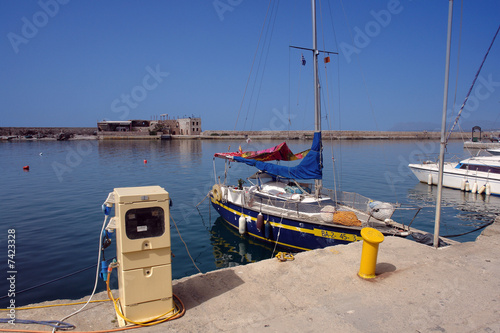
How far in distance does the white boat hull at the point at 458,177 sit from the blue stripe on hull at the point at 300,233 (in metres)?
20.6

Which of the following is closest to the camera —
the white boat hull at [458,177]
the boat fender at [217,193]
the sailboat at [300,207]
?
the sailboat at [300,207]

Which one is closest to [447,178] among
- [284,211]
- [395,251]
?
[284,211]

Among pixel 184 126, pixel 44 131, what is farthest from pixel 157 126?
pixel 44 131

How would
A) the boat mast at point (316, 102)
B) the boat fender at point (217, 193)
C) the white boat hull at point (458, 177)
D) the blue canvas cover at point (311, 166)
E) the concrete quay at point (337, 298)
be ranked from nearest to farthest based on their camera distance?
the concrete quay at point (337, 298) → the blue canvas cover at point (311, 166) → the boat mast at point (316, 102) → the boat fender at point (217, 193) → the white boat hull at point (458, 177)

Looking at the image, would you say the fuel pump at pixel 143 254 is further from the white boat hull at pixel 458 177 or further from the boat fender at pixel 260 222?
the white boat hull at pixel 458 177

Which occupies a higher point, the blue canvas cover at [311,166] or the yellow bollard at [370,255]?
the blue canvas cover at [311,166]

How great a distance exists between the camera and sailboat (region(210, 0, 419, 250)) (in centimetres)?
1174

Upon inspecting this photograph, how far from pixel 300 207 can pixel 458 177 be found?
21.0 m

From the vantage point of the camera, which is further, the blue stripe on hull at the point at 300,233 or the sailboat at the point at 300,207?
the sailboat at the point at 300,207

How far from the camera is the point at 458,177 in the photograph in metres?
27.4

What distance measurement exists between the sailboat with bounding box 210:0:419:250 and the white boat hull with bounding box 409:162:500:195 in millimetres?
15905

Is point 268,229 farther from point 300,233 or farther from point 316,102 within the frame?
point 316,102

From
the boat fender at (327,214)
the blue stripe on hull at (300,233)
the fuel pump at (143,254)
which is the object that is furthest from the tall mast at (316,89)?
the fuel pump at (143,254)

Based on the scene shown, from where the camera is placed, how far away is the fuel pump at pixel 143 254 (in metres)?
5.02
